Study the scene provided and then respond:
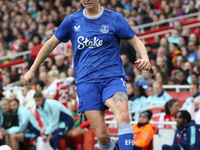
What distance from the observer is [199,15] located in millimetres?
13680

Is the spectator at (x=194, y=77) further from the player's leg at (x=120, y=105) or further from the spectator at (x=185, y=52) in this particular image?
the player's leg at (x=120, y=105)

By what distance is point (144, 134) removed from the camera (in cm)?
669

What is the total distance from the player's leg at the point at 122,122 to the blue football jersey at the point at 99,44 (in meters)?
0.33

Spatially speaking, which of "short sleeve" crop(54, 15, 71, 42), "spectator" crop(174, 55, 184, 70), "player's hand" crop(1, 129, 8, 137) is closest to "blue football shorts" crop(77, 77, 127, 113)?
"short sleeve" crop(54, 15, 71, 42)

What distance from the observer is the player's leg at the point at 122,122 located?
12.7ft

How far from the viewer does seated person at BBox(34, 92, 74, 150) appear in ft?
25.7

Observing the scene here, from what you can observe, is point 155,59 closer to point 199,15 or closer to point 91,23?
point 199,15

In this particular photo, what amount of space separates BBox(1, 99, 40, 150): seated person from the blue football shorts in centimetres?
433

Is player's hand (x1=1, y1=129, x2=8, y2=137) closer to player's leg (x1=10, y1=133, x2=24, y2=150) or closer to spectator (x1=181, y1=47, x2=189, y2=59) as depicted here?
player's leg (x1=10, y1=133, x2=24, y2=150)

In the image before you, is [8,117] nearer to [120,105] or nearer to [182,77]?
[182,77]

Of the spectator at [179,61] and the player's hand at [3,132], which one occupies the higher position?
the spectator at [179,61]

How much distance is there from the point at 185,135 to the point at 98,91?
8.06 feet

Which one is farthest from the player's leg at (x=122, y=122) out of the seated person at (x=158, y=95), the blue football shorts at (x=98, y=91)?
the seated person at (x=158, y=95)

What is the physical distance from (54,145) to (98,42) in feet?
13.5
